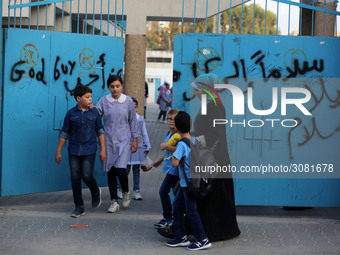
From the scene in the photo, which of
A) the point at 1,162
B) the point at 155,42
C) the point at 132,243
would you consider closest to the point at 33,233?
the point at 132,243

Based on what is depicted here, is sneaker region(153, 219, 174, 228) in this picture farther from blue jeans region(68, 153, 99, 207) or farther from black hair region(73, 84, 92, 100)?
black hair region(73, 84, 92, 100)

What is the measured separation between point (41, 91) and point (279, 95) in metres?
3.05

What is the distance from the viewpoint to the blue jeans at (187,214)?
607 cm

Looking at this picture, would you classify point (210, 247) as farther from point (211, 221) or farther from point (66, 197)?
point (66, 197)

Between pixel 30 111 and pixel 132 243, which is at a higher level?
pixel 30 111

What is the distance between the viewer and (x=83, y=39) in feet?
27.0

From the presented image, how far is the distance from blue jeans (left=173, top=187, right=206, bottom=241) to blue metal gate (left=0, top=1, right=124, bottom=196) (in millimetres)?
Answer: 2633

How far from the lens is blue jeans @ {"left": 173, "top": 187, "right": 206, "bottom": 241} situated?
6070mm

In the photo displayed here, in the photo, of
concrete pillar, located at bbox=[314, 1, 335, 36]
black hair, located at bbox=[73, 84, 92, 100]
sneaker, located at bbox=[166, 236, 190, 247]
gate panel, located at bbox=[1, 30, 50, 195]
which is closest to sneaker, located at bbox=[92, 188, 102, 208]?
gate panel, located at bbox=[1, 30, 50, 195]

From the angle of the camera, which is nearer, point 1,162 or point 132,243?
point 132,243

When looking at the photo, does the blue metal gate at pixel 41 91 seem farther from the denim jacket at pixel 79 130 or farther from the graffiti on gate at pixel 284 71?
the graffiti on gate at pixel 284 71

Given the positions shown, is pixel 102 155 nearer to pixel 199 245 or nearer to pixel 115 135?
pixel 115 135

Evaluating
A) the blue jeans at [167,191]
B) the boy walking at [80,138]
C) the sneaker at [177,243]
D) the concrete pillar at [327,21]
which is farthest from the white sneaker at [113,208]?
the concrete pillar at [327,21]

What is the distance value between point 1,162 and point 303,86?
154 inches
